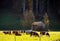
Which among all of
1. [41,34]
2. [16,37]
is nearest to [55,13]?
[41,34]

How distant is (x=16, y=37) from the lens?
3047 mm

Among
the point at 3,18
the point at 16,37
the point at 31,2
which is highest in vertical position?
the point at 31,2

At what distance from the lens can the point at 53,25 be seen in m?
3.07

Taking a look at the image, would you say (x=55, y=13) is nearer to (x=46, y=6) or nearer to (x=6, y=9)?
(x=46, y=6)

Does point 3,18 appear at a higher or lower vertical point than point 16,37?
higher

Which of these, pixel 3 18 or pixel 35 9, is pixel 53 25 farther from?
pixel 3 18

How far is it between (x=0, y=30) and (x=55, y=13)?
728 millimetres

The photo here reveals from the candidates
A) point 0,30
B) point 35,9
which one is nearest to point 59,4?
point 35,9

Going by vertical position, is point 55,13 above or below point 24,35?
above

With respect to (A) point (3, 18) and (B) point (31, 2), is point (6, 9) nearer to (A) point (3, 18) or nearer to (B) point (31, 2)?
(A) point (3, 18)

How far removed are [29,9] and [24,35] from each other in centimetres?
33

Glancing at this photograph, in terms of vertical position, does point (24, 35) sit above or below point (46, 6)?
below

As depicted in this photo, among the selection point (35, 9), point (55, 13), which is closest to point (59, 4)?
point (55, 13)

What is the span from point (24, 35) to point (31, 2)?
0.42 metres
